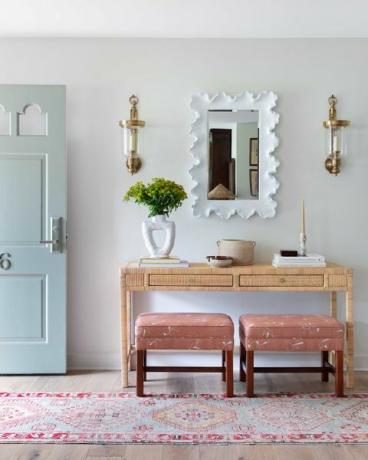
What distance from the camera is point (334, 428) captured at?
3.19 m

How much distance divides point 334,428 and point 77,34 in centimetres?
309

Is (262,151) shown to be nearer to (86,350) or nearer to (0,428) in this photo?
(86,350)

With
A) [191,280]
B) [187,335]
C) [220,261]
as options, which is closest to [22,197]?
[191,280]

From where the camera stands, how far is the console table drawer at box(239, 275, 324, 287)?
3.92 m

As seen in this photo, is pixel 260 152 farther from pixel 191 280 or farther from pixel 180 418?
pixel 180 418

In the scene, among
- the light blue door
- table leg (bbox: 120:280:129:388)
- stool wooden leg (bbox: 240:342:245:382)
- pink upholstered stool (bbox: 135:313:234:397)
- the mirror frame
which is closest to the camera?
pink upholstered stool (bbox: 135:313:234:397)

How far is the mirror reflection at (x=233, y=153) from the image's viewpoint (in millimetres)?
4375

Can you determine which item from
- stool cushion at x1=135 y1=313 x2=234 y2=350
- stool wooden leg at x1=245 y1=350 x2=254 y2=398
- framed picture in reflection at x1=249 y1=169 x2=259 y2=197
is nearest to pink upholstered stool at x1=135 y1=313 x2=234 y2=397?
stool cushion at x1=135 y1=313 x2=234 y2=350

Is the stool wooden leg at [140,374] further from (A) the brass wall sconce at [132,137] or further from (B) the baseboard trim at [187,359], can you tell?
(A) the brass wall sconce at [132,137]

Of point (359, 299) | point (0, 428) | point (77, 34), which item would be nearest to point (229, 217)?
point (359, 299)

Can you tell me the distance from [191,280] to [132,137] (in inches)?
44.3

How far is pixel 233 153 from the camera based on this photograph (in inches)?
172

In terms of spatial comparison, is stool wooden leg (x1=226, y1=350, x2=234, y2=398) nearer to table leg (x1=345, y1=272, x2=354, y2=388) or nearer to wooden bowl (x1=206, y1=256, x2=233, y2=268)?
wooden bowl (x1=206, y1=256, x2=233, y2=268)

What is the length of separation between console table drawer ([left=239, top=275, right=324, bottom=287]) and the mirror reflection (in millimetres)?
708
